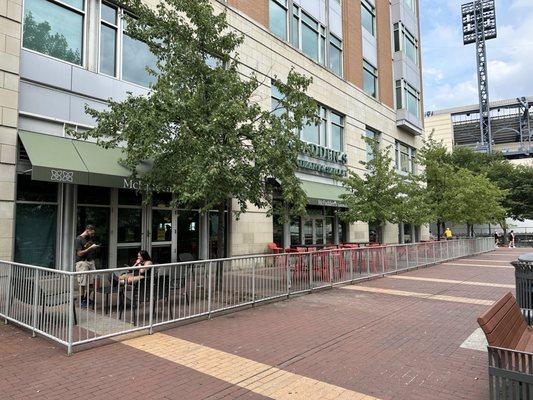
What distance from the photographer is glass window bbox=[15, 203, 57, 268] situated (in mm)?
9602

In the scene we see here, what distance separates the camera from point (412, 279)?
13383mm

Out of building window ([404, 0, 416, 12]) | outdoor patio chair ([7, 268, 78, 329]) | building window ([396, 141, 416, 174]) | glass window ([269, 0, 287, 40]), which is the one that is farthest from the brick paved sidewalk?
building window ([404, 0, 416, 12])

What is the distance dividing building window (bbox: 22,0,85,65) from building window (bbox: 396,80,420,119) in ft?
76.9

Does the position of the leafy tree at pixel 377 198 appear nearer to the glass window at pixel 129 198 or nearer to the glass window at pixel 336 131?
the glass window at pixel 336 131

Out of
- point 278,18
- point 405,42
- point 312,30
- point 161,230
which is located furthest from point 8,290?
point 405,42

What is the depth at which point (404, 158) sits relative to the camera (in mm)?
30719

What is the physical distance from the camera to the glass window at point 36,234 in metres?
9.60

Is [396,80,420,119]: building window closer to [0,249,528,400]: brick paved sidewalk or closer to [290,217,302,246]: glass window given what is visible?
[290,217,302,246]: glass window

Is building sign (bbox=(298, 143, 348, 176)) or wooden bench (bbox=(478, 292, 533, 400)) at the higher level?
building sign (bbox=(298, 143, 348, 176))

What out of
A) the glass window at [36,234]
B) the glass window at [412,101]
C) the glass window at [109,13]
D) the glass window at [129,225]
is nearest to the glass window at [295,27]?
the glass window at [109,13]

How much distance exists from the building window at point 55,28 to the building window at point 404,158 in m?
22.7

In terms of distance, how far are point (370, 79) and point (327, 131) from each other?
752cm

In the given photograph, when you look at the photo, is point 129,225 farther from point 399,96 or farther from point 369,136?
Result: point 399,96

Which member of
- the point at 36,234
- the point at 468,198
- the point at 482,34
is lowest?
the point at 36,234
